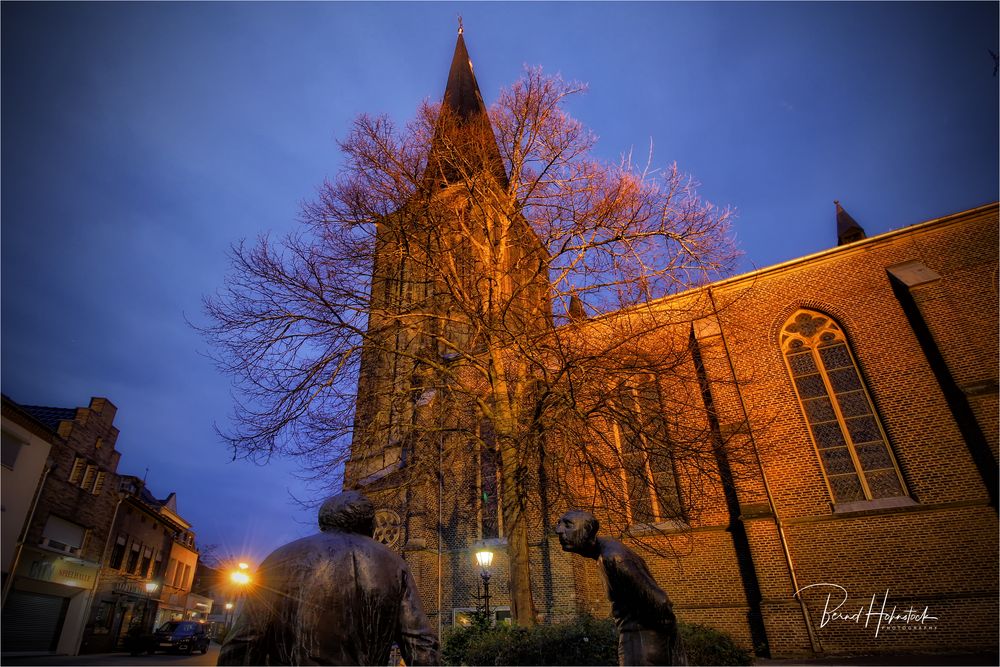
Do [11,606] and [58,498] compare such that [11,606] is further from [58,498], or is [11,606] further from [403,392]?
[403,392]

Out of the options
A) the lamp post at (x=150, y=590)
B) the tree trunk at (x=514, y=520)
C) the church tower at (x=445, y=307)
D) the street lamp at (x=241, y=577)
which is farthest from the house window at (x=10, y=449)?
the tree trunk at (x=514, y=520)

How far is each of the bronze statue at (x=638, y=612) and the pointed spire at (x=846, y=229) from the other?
22.5 metres

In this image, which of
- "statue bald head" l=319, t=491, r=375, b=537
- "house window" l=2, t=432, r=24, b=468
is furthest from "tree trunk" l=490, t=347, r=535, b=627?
"house window" l=2, t=432, r=24, b=468

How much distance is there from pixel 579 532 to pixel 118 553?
30488mm

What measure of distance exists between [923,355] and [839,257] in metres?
3.42

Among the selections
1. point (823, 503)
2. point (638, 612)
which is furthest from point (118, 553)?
point (638, 612)

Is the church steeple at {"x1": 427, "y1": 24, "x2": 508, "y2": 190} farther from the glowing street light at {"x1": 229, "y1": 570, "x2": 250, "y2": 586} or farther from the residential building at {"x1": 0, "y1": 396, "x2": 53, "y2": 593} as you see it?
the residential building at {"x1": 0, "y1": 396, "x2": 53, "y2": 593}

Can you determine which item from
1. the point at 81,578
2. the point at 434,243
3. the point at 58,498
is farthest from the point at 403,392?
the point at 81,578

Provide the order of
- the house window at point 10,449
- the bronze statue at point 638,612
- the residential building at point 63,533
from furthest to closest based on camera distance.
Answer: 1. the residential building at point 63,533
2. the house window at point 10,449
3. the bronze statue at point 638,612

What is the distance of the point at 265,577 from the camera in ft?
7.20

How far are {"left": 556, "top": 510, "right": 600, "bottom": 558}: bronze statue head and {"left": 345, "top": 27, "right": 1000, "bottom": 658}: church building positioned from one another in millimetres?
5792

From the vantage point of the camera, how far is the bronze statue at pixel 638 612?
2949 millimetres

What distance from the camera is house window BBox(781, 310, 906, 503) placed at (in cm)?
1187
